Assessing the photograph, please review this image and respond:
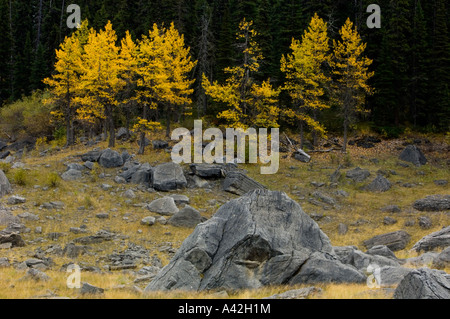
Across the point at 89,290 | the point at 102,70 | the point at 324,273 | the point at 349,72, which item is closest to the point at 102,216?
the point at 89,290

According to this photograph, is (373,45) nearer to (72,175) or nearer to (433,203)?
(433,203)

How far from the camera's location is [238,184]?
2433 cm

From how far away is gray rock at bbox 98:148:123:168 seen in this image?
27.0 metres

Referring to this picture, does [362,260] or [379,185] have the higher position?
[362,260]

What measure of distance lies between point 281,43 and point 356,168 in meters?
19.8

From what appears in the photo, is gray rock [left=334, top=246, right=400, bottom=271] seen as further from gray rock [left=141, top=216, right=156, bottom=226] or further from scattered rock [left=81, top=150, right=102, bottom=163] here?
scattered rock [left=81, top=150, right=102, bottom=163]

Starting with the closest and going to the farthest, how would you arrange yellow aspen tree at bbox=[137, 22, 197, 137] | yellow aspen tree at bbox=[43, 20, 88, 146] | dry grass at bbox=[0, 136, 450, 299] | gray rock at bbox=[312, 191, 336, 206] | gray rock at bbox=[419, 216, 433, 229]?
dry grass at bbox=[0, 136, 450, 299]
gray rock at bbox=[419, 216, 433, 229]
gray rock at bbox=[312, 191, 336, 206]
yellow aspen tree at bbox=[137, 22, 197, 137]
yellow aspen tree at bbox=[43, 20, 88, 146]

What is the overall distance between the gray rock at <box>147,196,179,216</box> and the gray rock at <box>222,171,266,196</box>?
4426mm

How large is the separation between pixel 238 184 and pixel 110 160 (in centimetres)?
995

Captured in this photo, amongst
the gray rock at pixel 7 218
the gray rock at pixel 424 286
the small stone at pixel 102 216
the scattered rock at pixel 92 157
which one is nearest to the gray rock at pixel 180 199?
the small stone at pixel 102 216

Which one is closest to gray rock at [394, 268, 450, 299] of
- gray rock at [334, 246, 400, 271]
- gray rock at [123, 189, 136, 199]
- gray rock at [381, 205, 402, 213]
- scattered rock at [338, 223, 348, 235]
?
gray rock at [334, 246, 400, 271]

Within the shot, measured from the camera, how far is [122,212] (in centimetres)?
1998
